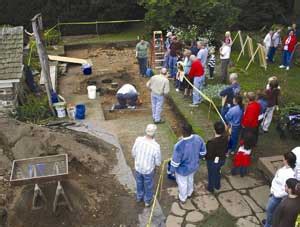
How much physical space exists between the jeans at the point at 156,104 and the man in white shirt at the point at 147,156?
3840 mm

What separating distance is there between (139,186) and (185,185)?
926mm

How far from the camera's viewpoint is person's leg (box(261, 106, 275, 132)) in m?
10.4

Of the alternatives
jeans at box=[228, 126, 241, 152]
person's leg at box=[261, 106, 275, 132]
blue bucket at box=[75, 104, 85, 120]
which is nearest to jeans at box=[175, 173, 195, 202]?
jeans at box=[228, 126, 241, 152]

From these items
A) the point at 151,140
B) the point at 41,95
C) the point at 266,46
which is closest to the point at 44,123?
the point at 41,95

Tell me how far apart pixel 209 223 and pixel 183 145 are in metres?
1.65

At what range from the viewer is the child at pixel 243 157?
8.60 meters

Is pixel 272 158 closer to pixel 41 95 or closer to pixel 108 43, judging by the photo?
→ pixel 41 95

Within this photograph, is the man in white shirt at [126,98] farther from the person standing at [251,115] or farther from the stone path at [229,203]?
the stone path at [229,203]

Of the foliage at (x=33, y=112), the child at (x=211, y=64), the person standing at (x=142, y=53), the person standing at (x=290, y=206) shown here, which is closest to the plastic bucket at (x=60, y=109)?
the foliage at (x=33, y=112)

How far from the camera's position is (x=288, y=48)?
14852 millimetres

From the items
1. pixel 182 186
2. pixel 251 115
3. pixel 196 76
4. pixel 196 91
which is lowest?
pixel 182 186

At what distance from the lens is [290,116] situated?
33.8 ft

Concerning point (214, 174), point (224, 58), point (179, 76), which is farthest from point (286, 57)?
point (214, 174)

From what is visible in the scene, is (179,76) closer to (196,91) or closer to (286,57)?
(196,91)
